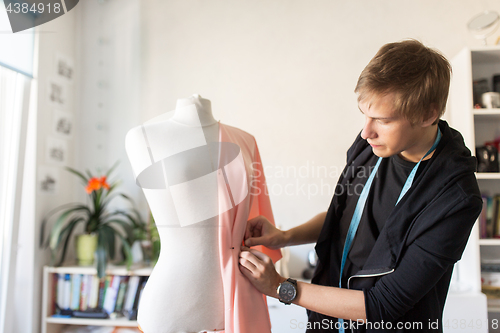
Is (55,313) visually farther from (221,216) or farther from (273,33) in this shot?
(273,33)

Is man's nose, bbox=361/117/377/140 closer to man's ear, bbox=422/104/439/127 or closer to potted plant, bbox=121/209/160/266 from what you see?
man's ear, bbox=422/104/439/127

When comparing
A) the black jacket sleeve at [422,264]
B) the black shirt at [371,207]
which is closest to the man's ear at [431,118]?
the black shirt at [371,207]

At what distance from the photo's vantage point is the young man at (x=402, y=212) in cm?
94

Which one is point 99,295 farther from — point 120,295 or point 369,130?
point 369,130

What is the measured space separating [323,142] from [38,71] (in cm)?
199

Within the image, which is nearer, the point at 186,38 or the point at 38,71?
the point at 38,71

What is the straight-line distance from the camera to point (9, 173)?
1.99m

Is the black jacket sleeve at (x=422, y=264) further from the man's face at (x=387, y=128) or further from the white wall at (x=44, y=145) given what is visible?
the white wall at (x=44, y=145)

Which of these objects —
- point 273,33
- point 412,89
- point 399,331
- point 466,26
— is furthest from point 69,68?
point 466,26

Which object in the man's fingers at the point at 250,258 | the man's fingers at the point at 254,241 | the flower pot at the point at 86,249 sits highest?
the man's fingers at the point at 254,241

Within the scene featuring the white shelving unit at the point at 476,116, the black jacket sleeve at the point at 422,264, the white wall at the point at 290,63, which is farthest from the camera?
the white wall at the point at 290,63

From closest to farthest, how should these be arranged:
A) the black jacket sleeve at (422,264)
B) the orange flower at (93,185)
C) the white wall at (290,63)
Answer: the black jacket sleeve at (422,264)
the orange flower at (93,185)
the white wall at (290,63)

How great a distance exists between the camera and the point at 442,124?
112 cm

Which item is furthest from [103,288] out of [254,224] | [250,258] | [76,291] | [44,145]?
[250,258]
